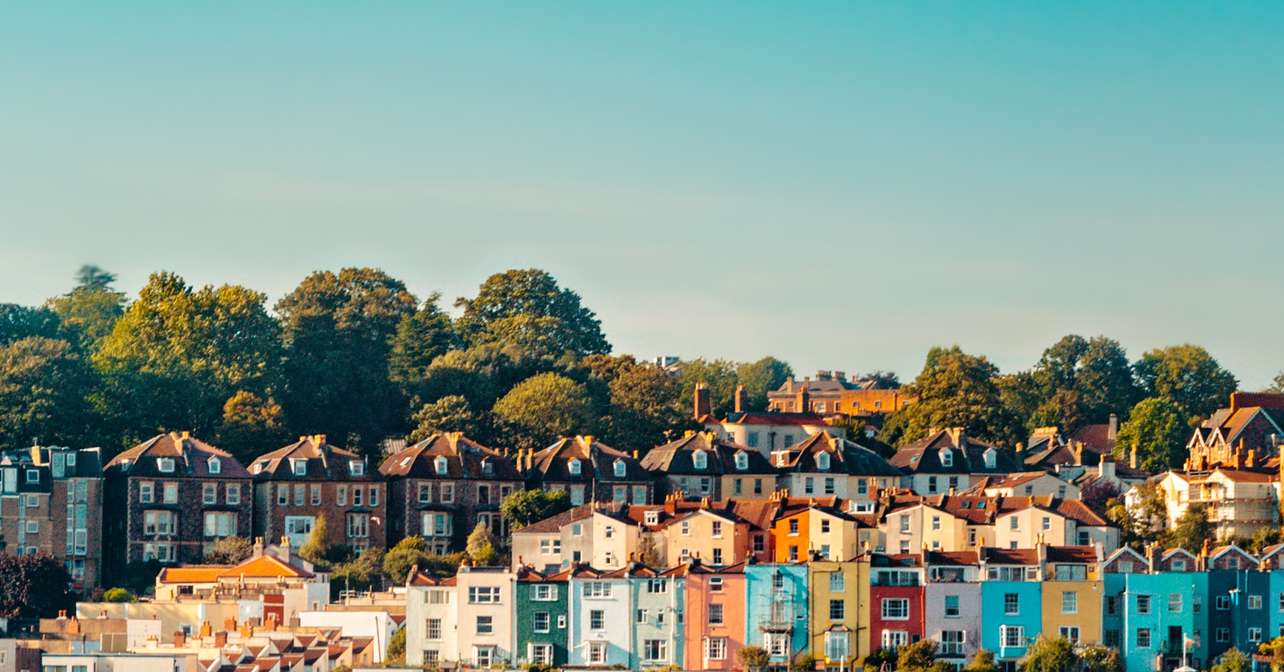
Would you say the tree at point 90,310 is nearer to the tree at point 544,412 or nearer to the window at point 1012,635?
the tree at point 544,412

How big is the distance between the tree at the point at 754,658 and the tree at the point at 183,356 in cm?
3023

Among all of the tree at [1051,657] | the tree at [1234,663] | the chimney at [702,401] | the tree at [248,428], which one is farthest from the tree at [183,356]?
the tree at [1234,663]

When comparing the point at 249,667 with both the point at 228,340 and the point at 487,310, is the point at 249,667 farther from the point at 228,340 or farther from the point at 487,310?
the point at 487,310

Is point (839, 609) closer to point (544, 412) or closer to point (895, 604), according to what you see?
point (895, 604)

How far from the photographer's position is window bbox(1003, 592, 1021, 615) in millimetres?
80688

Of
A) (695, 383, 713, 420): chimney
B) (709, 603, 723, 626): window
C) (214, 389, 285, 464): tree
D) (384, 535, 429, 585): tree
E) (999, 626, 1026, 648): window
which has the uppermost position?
(695, 383, 713, 420): chimney

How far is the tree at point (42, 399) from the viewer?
98688 mm

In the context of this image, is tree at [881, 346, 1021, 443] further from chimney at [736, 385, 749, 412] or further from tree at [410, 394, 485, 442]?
tree at [410, 394, 485, 442]

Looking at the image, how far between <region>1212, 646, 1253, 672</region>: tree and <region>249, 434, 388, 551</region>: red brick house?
29.4 metres

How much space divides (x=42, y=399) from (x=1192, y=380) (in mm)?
49979

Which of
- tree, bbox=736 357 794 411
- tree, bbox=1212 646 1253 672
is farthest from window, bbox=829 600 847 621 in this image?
tree, bbox=736 357 794 411

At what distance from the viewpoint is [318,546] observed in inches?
3701

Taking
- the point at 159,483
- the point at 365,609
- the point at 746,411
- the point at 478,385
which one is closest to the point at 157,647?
the point at 365,609

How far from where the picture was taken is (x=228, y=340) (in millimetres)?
110812
